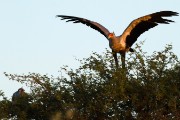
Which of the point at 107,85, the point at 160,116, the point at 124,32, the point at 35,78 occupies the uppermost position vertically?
the point at 124,32

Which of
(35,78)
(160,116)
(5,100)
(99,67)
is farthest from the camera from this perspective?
(5,100)

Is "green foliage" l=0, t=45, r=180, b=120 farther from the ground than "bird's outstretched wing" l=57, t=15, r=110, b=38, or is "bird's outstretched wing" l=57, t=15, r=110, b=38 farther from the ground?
"bird's outstretched wing" l=57, t=15, r=110, b=38

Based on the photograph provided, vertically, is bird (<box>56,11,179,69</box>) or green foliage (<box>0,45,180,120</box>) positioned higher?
bird (<box>56,11,179,69</box>)

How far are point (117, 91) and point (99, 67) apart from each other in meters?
0.98

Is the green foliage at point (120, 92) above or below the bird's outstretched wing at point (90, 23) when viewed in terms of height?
below

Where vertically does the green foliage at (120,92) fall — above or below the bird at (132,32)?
below

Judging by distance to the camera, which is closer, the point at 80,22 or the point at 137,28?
the point at 137,28

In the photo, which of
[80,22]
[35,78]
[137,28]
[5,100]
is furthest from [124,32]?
[5,100]

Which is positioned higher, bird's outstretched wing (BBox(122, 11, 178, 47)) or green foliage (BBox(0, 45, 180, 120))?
bird's outstretched wing (BBox(122, 11, 178, 47))

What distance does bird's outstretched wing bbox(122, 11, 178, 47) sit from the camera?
53.8 feet

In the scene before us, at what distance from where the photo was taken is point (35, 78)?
16250 millimetres

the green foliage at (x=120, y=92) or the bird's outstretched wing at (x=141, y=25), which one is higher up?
the bird's outstretched wing at (x=141, y=25)

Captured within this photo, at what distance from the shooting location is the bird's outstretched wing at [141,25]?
16406 mm

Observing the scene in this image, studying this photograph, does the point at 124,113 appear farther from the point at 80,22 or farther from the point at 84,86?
the point at 80,22
